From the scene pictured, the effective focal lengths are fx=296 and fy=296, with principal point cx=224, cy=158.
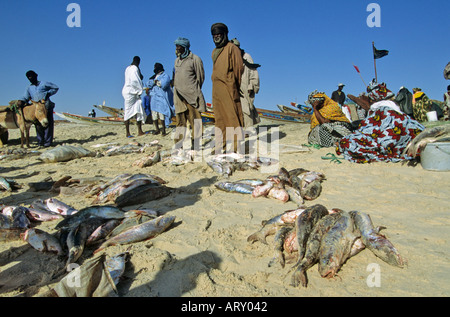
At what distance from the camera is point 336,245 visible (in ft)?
8.22

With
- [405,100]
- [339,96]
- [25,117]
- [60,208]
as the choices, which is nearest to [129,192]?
[60,208]

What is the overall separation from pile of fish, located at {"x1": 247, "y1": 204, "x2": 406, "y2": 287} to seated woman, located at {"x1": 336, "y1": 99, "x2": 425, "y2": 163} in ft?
11.7

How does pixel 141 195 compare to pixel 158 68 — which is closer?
pixel 141 195

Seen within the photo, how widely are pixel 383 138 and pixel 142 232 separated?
5.37 meters

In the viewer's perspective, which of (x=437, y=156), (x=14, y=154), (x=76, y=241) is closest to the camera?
(x=76, y=241)

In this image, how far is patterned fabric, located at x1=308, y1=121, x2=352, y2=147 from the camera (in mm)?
7441

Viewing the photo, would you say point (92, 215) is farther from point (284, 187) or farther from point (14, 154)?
point (14, 154)

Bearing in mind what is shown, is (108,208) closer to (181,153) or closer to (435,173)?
(181,153)

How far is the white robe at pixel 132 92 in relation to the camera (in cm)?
1080

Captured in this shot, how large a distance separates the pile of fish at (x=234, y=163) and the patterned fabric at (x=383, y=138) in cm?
170

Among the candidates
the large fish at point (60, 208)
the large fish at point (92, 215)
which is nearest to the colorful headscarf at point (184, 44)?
the large fish at point (60, 208)

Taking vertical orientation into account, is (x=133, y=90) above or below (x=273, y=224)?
above

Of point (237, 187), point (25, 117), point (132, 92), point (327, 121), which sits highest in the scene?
point (132, 92)

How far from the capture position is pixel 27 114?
967cm
